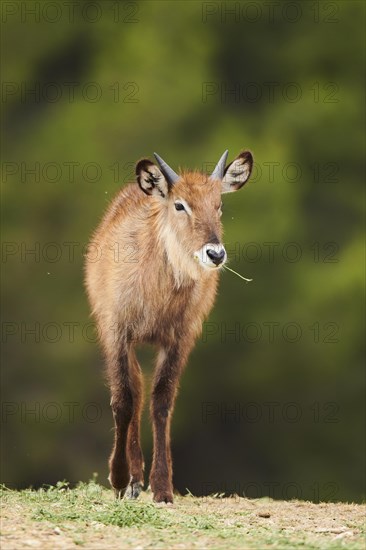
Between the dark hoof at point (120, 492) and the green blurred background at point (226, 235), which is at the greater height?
the green blurred background at point (226, 235)

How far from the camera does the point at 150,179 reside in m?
9.76

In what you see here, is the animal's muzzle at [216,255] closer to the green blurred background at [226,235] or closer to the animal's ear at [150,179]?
the animal's ear at [150,179]

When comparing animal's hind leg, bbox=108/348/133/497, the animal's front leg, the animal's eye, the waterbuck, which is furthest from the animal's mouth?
animal's hind leg, bbox=108/348/133/497

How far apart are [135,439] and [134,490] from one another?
45 cm

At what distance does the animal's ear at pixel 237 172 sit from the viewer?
398 inches

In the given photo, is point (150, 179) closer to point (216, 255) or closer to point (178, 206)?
point (178, 206)

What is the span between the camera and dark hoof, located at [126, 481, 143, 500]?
32.2 ft

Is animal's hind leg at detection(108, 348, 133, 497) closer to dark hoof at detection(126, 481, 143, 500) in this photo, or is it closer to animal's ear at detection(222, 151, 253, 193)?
dark hoof at detection(126, 481, 143, 500)

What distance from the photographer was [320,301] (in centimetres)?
1838

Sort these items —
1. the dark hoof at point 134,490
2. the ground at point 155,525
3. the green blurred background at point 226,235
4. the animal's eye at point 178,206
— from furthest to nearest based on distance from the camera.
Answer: the green blurred background at point 226,235
the dark hoof at point 134,490
the animal's eye at point 178,206
the ground at point 155,525

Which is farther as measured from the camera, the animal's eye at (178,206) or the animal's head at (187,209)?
the animal's eye at (178,206)

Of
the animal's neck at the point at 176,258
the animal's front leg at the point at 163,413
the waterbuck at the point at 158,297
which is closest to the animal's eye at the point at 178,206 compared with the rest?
the waterbuck at the point at 158,297

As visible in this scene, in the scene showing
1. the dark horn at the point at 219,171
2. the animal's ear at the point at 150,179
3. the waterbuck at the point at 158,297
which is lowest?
the waterbuck at the point at 158,297

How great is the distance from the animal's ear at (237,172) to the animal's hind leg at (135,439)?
151cm
